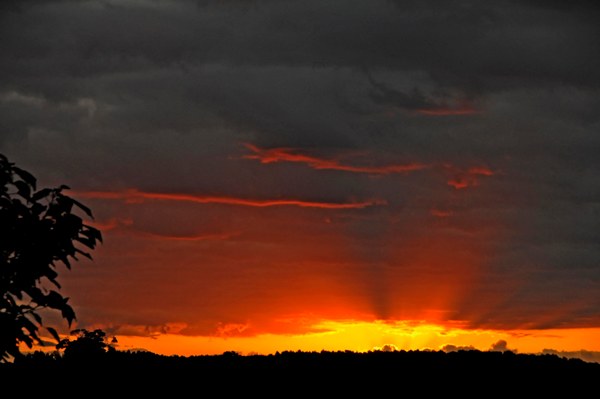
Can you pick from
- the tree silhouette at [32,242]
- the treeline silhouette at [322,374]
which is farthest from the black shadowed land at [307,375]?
the tree silhouette at [32,242]

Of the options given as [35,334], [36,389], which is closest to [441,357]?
[36,389]

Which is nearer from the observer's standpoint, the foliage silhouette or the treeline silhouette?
the treeline silhouette

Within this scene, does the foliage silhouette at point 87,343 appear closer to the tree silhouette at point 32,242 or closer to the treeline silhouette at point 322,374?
the treeline silhouette at point 322,374

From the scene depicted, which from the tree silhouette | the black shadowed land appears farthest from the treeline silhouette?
the tree silhouette

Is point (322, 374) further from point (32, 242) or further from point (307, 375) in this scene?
point (32, 242)

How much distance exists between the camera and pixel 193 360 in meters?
23.5

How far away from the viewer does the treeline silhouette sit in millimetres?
20078

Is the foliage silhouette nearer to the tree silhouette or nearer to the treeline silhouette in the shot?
the treeline silhouette

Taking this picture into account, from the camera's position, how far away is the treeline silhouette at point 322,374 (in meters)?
20.1

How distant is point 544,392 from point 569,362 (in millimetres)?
2865

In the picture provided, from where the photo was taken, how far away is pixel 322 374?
840 inches

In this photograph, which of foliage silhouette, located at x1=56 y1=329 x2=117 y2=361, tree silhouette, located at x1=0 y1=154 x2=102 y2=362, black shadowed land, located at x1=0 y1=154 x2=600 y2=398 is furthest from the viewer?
foliage silhouette, located at x1=56 y1=329 x2=117 y2=361

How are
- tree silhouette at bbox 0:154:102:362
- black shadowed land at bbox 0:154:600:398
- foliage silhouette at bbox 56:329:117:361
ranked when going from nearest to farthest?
tree silhouette at bbox 0:154:102:362 < black shadowed land at bbox 0:154:600:398 < foliage silhouette at bbox 56:329:117:361

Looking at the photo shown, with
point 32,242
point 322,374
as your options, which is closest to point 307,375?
point 322,374
